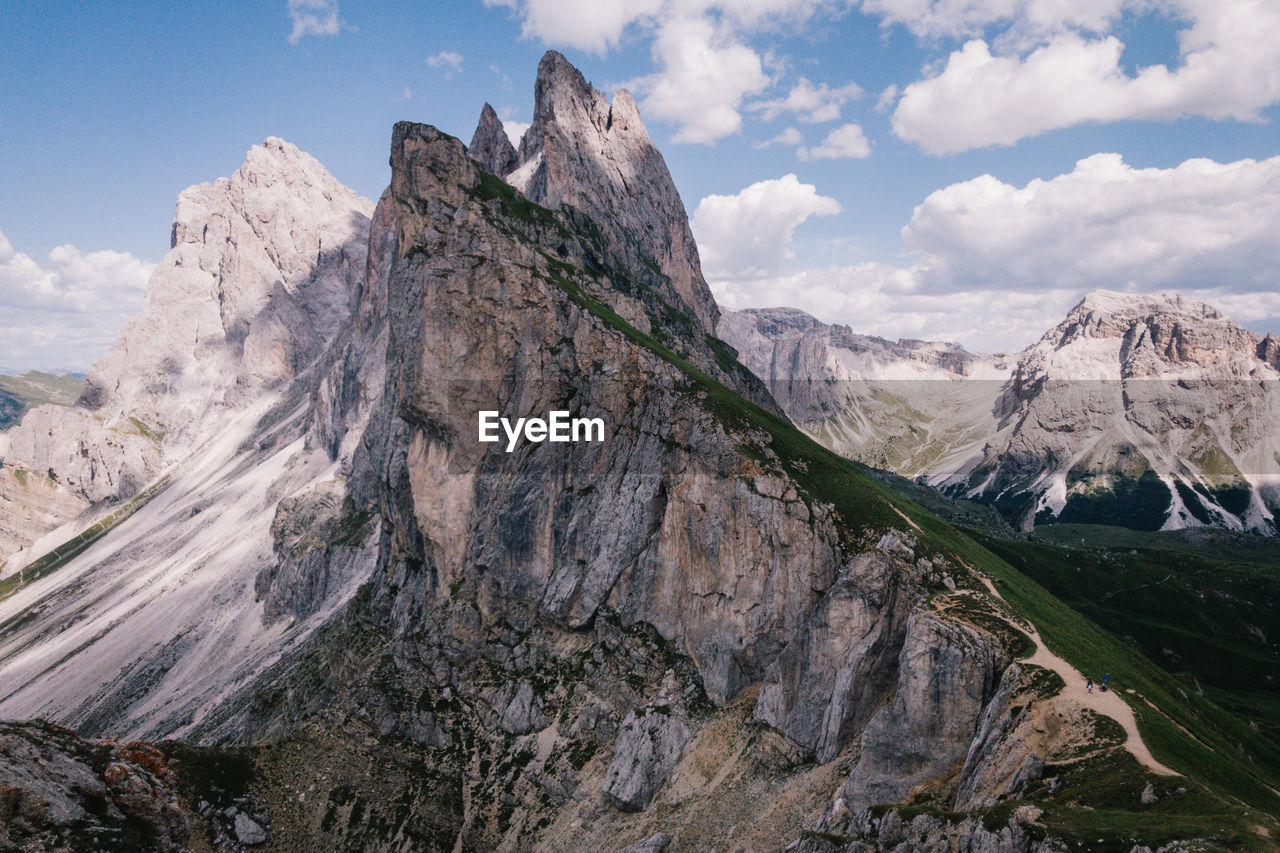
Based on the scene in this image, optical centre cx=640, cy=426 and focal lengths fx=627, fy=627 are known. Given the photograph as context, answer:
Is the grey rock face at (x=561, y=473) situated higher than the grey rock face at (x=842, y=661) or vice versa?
the grey rock face at (x=561, y=473)

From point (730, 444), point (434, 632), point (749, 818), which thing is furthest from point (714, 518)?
point (434, 632)

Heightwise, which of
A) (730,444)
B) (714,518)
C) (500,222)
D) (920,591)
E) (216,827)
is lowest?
(216,827)

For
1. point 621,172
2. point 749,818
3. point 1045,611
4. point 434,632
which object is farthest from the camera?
point 621,172

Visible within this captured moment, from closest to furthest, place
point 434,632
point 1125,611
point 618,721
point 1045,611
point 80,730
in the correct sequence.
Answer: point 1045,611
point 618,721
point 434,632
point 80,730
point 1125,611

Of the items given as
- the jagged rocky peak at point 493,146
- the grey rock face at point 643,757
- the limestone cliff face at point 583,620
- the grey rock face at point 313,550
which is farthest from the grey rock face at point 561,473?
the jagged rocky peak at point 493,146

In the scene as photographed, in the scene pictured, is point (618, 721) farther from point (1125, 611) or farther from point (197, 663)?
point (1125, 611)

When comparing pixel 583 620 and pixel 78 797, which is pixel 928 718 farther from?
pixel 78 797

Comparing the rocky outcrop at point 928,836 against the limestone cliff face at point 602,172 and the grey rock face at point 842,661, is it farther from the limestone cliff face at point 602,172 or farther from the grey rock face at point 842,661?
the limestone cliff face at point 602,172
